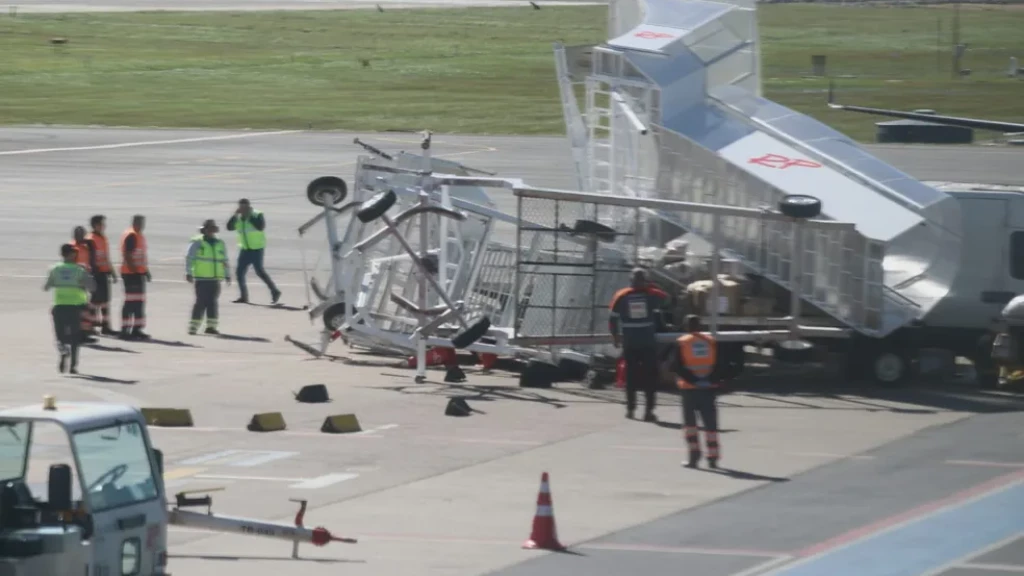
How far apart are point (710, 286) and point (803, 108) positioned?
164 feet

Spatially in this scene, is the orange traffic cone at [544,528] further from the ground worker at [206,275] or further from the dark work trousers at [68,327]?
the ground worker at [206,275]

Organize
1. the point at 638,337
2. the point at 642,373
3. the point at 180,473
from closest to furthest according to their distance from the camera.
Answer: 1. the point at 180,473
2. the point at 642,373
3. the point at 638,337

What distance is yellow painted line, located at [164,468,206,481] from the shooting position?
18852 millimetres

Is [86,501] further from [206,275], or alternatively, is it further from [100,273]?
[100,273]

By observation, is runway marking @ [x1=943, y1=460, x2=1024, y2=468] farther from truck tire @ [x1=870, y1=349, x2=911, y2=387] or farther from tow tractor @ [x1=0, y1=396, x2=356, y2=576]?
tow tractor @ [x1=0, y1=396, x2=356, y2=576]

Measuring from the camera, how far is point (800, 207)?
23.9 metres

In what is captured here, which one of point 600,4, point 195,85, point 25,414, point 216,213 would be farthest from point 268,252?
point 600,4

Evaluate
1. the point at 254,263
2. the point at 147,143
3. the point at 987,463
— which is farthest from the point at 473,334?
the point at 147,143

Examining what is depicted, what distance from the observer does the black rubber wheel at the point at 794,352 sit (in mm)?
25797

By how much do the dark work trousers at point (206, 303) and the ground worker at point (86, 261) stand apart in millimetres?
1661

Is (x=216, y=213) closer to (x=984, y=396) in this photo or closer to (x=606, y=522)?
(x=984, y=396)

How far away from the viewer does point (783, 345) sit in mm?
26094

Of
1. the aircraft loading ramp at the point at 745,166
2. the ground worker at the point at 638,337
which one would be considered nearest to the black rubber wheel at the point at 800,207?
the aircraft loading ramp at the point at 745,166

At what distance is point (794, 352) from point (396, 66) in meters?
72.8
